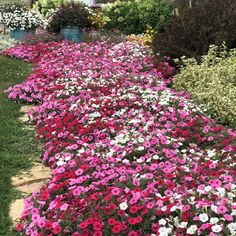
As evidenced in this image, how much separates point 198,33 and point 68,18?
5.37m

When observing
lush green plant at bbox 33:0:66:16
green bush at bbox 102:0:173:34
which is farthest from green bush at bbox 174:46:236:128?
lush green plant at bbox 33:0:66:16

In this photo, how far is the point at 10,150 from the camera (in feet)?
19.2

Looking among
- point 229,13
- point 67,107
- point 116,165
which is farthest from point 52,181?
point 229,13

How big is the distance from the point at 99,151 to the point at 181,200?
150 centimetres

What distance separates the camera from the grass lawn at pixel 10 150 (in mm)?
4543

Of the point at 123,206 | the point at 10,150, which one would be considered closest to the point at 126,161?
the point at 123,206

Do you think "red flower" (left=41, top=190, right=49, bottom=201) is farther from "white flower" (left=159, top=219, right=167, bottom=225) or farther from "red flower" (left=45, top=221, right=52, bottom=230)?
"white flower" (left=159, top=219, right=167, bottom=225)

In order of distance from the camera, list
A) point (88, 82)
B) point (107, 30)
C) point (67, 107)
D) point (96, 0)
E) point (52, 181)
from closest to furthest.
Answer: point (52, 181), point (67, 107), point (88, 82), point (107, 30), point (96, 0)

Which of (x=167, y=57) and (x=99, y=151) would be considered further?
(x=167, y=57)

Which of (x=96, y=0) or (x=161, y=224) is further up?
(x=161, y=224)

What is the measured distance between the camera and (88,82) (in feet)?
24.9

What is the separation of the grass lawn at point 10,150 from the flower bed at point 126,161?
183 mm

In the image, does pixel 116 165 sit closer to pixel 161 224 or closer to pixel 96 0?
pixel 161 224

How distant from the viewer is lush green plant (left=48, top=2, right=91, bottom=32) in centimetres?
1386
